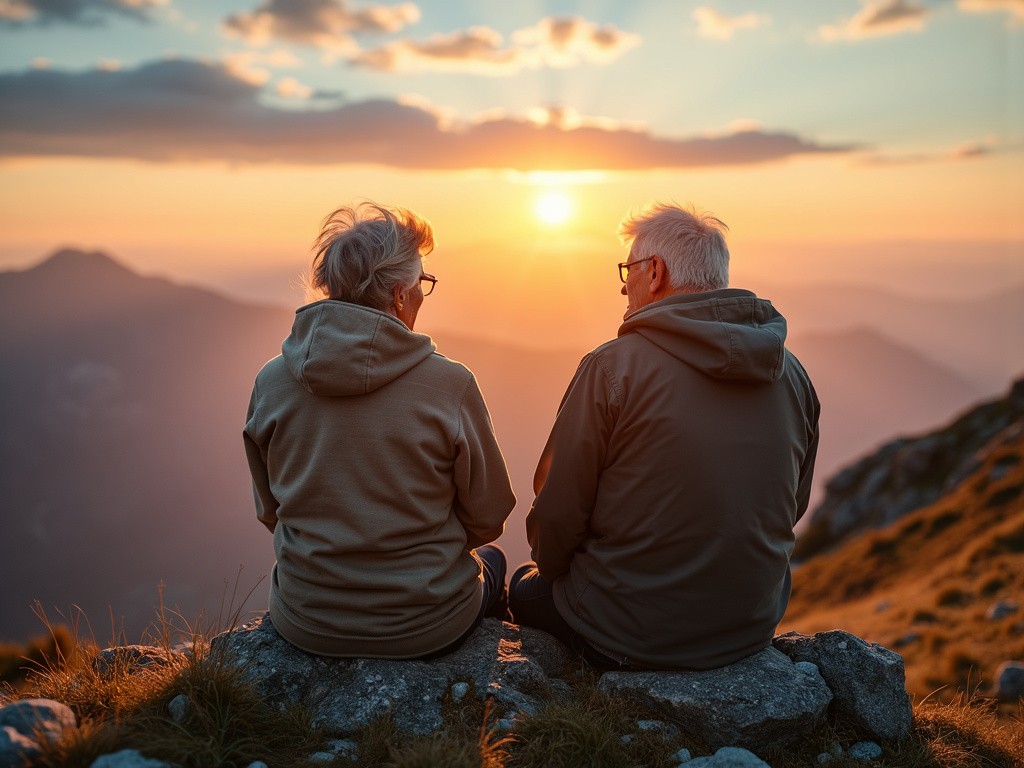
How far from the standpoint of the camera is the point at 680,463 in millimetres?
4258

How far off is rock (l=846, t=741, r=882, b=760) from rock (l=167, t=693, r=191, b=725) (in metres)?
3.73

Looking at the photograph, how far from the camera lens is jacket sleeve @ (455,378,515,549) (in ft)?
14.3

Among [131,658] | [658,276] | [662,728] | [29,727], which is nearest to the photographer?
[29,727]

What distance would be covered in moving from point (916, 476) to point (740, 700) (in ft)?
128

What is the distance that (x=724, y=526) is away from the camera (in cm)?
430

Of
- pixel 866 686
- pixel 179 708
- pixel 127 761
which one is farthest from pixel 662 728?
pixel 127 761

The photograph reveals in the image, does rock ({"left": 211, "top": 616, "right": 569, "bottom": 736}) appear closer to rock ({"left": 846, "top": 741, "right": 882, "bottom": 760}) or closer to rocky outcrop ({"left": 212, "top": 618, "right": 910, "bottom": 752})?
rocky outcrop ({"left": 212, "top": 618, "right": 910, "bottom": 752})

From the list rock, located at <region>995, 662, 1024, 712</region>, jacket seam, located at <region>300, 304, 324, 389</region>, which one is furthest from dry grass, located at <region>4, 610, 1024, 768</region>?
rock, located at <region>995, 662, 1024, 712</region>

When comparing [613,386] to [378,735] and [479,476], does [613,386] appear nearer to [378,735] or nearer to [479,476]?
[479,476]

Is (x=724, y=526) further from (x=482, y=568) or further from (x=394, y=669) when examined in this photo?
(x=394, y=669)

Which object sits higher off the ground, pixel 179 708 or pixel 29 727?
pixel 29 727

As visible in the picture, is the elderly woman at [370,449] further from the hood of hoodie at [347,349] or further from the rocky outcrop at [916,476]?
the rocky outcrop at [916,476]

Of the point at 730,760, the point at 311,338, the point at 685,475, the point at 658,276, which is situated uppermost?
the point at 658,276

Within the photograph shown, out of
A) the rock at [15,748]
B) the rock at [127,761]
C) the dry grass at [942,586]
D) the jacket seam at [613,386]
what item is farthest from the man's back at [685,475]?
the rock at [15,748]
